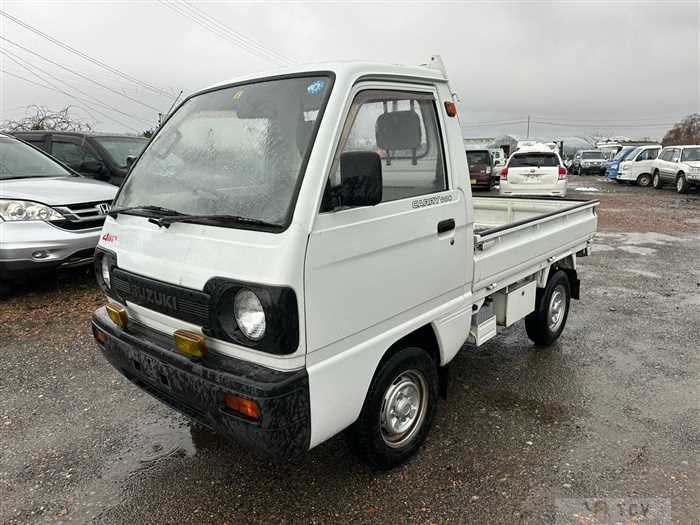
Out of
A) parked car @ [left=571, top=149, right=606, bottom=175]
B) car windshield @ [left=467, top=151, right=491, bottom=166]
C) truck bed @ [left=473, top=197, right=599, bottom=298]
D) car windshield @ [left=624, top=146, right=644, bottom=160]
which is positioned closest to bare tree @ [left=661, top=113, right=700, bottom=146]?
parked car @ [left=571, top=149, right=606, bottom=175]

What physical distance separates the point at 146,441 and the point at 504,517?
7.57 ft

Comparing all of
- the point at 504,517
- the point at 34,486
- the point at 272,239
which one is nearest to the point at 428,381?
the point at 504,517

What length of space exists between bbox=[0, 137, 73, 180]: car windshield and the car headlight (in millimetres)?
938

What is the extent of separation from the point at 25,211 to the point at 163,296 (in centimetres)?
421

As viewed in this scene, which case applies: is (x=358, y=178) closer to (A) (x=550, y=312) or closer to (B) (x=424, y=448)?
(B) (x=424, y=448)

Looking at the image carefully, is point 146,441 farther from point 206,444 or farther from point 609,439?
point 609,439

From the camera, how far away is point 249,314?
2184mm

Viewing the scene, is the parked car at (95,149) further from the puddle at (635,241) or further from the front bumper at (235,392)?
the puddle at (635,241)

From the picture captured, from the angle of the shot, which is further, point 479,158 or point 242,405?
point 479,158

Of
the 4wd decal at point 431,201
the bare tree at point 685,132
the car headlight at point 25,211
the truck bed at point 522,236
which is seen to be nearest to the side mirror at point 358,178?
the 4wd decal at point 431,201

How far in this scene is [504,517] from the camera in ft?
8.59

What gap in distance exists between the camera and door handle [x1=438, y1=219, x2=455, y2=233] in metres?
2.92

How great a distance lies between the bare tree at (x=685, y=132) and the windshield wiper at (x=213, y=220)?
168 ft

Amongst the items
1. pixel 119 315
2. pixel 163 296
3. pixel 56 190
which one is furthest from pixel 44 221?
pixel 163 296
